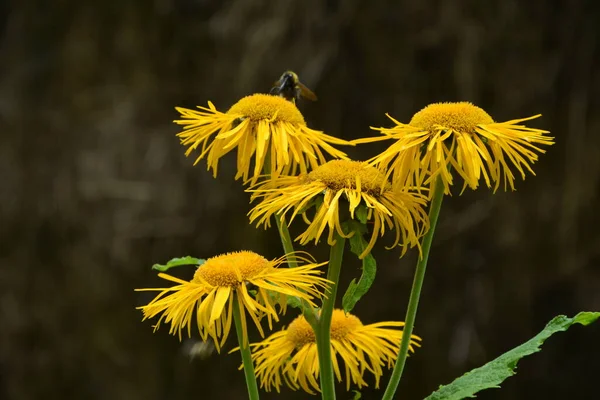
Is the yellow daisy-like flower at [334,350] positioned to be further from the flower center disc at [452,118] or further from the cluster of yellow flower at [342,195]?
the flower center disc at [452,118]

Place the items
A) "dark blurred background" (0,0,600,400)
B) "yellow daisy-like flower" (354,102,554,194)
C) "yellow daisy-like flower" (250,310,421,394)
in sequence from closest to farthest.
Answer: "yellow daisy-like flower" (354,102,554,194), "yellow daisy-like flower" (250,310,421,394), "dark blurred background" (0,0,600,400)

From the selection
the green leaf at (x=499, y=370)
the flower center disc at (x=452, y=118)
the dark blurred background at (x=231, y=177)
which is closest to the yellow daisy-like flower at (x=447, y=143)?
the flower center disc at (x=452, y=118)

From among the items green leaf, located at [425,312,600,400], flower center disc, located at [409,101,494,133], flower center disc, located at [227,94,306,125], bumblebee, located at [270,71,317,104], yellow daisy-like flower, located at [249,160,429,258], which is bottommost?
green leaf, located at [425,312,600,400]

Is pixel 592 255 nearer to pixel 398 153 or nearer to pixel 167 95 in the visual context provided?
pixel 167 95

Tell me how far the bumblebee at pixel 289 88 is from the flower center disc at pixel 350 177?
167 millimetres

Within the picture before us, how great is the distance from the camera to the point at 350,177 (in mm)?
445

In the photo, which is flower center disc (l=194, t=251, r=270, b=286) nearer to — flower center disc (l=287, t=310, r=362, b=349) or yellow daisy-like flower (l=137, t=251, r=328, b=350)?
yellow daisy-like flower (l=137, t=251, r=328, b=350)

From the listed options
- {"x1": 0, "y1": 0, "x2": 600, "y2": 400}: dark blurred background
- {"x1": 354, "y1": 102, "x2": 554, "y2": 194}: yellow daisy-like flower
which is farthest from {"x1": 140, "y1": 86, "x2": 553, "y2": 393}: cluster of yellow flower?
{"x1": 0, "y1": 0, "x2": 600, "y2": 400}: dark blurred background

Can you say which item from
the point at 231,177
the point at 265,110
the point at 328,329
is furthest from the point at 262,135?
the point at 231,177

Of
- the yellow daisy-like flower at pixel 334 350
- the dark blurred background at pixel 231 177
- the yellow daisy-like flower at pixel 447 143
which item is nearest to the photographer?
the yellow daisy-like flower at pixel 447 143

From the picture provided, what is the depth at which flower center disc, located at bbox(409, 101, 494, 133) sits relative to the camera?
0.43m

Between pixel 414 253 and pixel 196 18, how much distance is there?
748mm

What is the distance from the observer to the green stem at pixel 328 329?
456 millimetres

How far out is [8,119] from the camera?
1.86 meters
